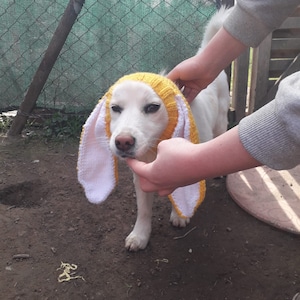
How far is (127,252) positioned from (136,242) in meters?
0.07

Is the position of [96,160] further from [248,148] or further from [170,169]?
[248,148]

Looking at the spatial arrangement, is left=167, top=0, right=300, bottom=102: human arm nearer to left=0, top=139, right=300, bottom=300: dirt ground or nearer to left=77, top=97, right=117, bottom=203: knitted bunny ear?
left=77, top=97, right=117, bottom=203: knitted bunny ear

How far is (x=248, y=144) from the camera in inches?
39.8

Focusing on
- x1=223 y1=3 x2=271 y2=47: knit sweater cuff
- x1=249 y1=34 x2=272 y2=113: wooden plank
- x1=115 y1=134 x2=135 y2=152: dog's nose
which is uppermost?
x1=223 y1=3 x2=271 y2=47: knit sweater cuff

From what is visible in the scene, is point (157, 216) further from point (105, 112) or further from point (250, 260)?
point (105, 112)

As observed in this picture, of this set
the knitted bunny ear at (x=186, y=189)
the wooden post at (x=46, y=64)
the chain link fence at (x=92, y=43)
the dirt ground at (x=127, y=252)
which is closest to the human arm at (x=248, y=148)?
the knitted bunny ear at (x=186, y=189)

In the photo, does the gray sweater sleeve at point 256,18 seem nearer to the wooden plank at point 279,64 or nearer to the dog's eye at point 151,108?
the dog's eye at point 151,108

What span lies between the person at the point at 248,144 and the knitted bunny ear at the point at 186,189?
0.33 m

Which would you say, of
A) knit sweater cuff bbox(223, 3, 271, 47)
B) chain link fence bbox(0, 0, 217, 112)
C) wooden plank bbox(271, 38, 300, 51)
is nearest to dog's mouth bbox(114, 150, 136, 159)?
knit sweater cuff bbox(223, 3, 271, 47)

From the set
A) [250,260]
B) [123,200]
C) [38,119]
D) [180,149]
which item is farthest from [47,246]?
[38,119]

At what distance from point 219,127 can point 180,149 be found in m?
1.92

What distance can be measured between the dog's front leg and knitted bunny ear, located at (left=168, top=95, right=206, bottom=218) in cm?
37

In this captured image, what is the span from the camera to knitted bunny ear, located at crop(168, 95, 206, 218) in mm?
1736

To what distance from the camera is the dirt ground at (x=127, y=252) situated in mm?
1932
